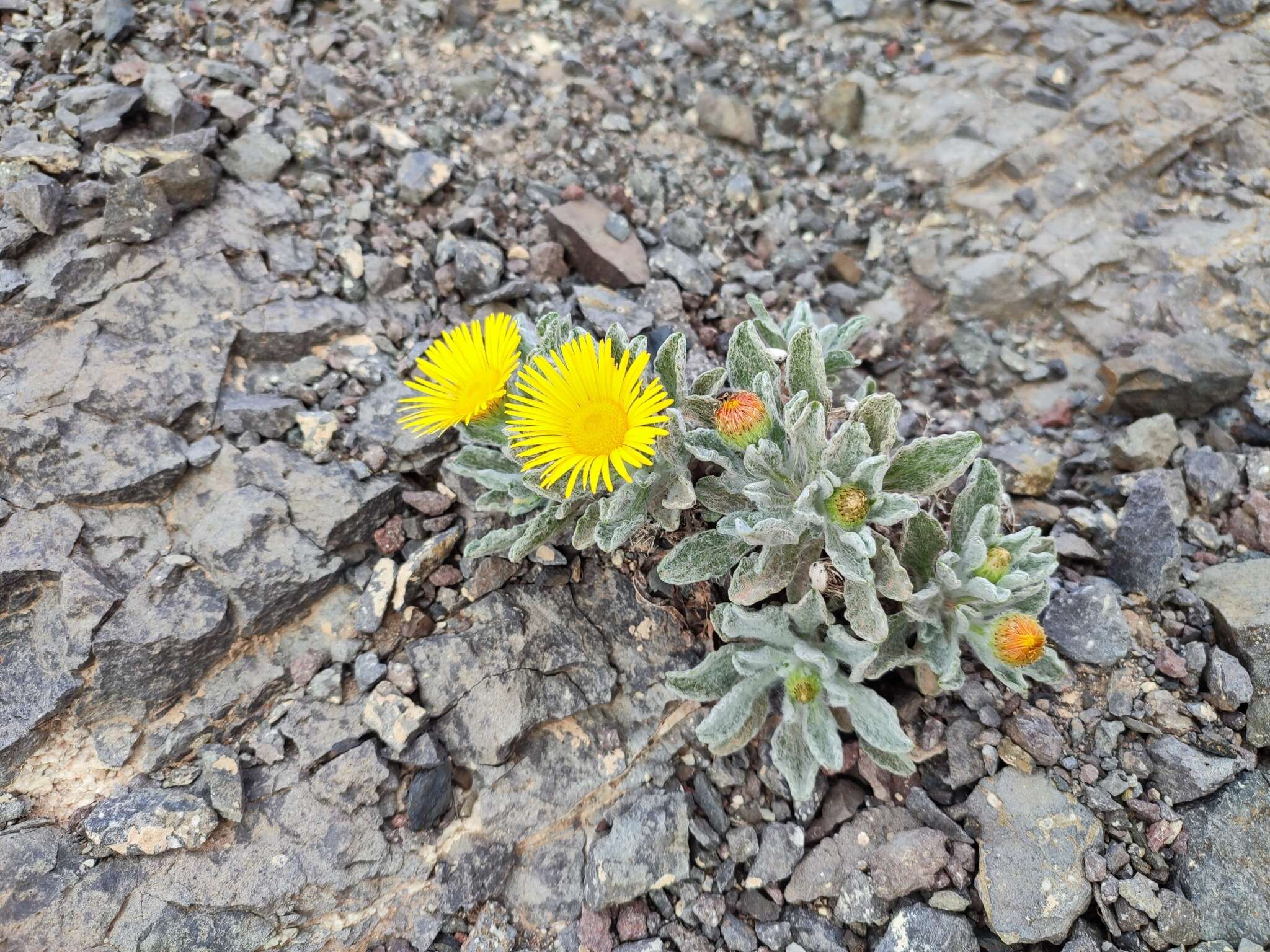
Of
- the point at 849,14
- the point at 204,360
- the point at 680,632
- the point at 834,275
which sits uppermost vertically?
the point at 849,14

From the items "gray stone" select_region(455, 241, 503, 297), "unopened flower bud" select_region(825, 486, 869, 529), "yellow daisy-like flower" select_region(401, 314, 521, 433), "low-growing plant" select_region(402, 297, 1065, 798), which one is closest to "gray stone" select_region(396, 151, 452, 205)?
"gray stone" select_region(455, 241, 503, 297)

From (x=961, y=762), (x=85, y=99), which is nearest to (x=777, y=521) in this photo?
(x=961, y=762)

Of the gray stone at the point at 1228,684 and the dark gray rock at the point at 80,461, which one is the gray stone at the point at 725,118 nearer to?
the dark gray rock at the point at 80,461

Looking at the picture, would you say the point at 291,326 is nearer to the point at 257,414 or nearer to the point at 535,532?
the point at 257,414

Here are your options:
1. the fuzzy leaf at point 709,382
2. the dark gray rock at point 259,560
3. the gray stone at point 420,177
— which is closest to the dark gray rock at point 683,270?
the fuzzy leaf at point 709,382

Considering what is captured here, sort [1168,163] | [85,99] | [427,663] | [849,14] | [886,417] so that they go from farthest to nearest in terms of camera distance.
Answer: [849,14] < [1168,163] < [85,99] < [427,663] < [886,417]

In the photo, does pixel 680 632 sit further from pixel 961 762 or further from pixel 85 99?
pixel 85 99
